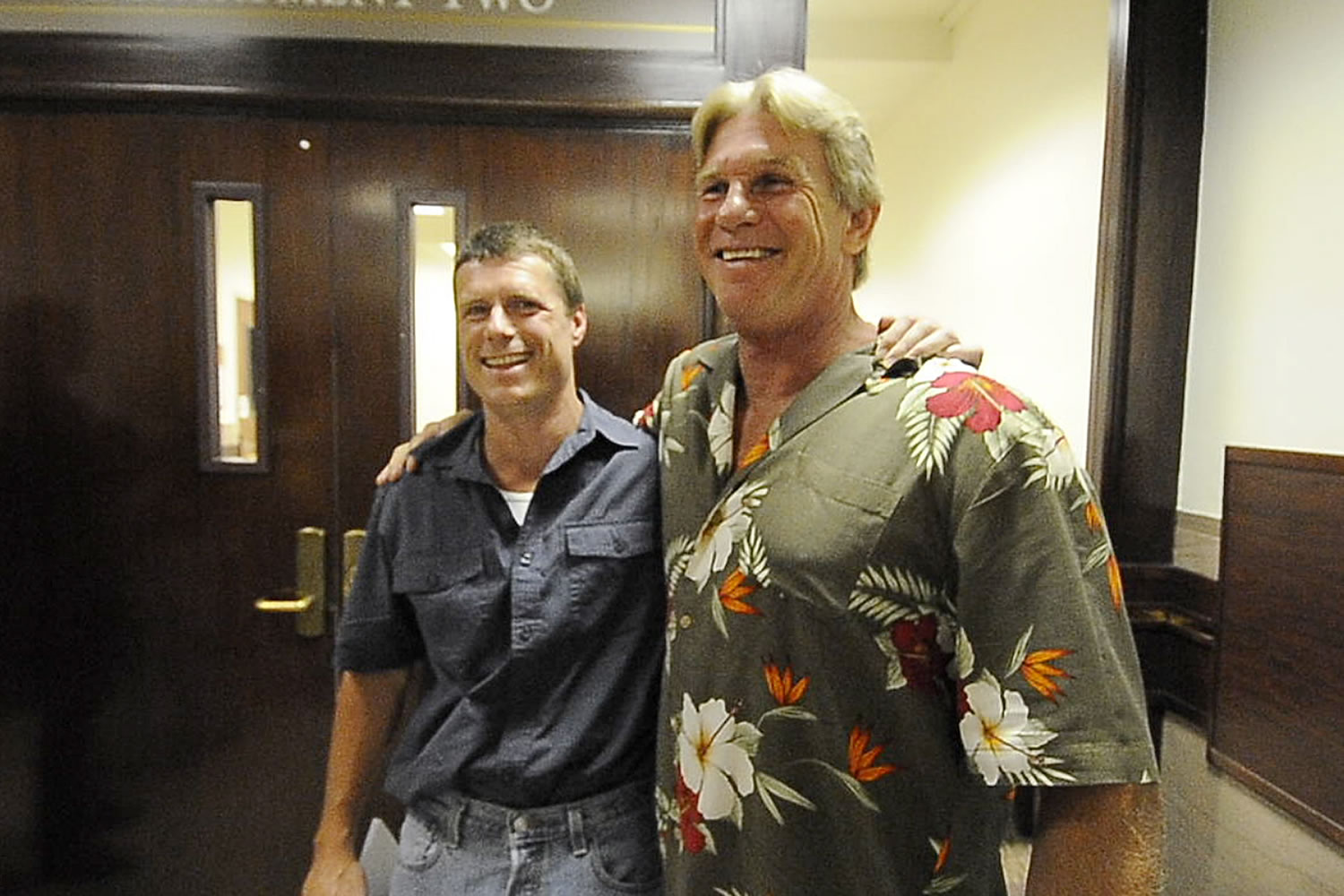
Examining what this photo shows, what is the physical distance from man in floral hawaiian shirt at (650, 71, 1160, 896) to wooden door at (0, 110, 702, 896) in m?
0.85

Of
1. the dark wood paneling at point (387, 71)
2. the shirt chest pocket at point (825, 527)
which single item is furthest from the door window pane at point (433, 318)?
the shirt chest pocket at point (825, 527)

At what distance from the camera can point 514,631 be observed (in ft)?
3.77

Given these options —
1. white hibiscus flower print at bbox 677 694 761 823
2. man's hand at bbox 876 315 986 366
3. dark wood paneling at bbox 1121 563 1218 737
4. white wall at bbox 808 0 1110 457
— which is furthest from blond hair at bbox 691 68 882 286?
white wall at bbox 808 0 1110 457

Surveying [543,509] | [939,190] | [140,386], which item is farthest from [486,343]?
[939,190]

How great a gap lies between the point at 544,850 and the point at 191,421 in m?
1.17

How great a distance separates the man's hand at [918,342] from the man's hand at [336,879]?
1.00 meters

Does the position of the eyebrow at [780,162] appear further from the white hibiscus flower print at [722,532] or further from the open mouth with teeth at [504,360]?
the open mouth with teeth at [504,360]

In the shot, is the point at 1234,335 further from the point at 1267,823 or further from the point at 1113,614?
the point at 1113,614

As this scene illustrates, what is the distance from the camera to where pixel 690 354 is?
1.17 meters

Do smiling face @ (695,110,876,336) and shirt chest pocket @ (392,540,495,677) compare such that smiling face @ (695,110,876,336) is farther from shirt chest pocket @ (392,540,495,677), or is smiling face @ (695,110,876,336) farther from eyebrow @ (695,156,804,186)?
shirt chest pocket @ (392,540,495,677)

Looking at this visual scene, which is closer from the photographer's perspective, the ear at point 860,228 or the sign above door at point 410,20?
the ear at point 860,228

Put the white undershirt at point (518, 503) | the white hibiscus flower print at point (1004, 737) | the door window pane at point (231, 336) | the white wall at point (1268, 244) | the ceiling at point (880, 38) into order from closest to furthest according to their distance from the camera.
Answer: the white hibiscus flower print at point (1004, 737) → the white undershirt at point (518, 503) → the white wall at point (1268, 244) → the door window pane at point (231, 336) → the ceiling at point (880, 38)

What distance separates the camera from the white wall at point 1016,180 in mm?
2465

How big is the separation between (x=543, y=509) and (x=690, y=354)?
28cm
